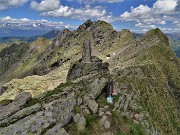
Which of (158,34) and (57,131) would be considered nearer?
(57,131)

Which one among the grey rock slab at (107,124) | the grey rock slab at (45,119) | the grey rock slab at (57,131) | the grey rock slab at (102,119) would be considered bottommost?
the grey rock slab at (107,124)

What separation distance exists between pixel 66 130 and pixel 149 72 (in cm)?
→ 4412

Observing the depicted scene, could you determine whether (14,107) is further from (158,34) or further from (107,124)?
(158,34)

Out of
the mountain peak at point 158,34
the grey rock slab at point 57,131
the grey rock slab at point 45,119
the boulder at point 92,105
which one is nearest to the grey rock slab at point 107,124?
the boulder at point 92,105

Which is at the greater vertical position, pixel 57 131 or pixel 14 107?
pixel 14 107

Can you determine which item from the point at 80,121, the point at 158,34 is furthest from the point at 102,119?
Result: the point at 158,34

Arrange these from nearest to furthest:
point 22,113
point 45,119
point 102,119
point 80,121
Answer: point 45,119 → point 22,113 → point 80,121 → point 102,119

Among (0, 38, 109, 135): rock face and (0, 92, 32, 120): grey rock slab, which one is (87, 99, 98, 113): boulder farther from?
(0, 92, 32, 120): grey rock slab

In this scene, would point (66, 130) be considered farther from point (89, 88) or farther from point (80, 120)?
point (89, 88)

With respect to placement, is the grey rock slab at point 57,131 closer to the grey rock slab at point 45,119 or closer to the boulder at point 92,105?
the grey rock slab at point 45,119

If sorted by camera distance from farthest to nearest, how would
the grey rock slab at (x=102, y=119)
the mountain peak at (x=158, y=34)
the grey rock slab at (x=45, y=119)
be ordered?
the mountain peak at (x=158, y=34) → the grey rock slab at (x=102, y=119) → the grey rock slab at (x=45, y=119)

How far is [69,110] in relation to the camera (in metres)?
37.3

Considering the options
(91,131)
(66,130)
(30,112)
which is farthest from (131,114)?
(30,112)

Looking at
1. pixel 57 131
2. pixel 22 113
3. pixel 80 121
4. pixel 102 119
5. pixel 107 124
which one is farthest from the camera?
pixel 102 119
